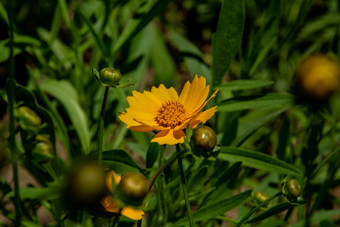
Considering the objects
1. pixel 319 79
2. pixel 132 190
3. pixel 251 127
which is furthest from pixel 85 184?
pixel 251 127

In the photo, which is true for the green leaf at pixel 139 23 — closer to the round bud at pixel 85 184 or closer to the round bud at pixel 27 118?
the round bud at pixel 27 118

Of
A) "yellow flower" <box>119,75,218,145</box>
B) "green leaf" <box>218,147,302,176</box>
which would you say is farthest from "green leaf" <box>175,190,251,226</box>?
"yellow flower" <box>119,75,218,145</box>

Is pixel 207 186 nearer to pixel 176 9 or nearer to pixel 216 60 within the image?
pixel 216 60

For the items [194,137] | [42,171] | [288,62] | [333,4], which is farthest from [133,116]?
[333,4]

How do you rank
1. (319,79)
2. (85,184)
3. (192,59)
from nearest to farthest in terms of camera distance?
(85,184)
(319,79)
(192,59)

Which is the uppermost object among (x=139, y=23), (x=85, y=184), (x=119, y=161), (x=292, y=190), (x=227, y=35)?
(x=139, y=23)

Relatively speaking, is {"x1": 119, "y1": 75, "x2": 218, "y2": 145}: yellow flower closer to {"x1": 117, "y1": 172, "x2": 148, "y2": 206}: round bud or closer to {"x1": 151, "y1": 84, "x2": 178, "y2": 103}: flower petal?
{"x1": 151, "y1": 84, "x2": 178, "y2": 103}: flower petal

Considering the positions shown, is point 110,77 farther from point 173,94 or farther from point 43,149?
point 43,149
